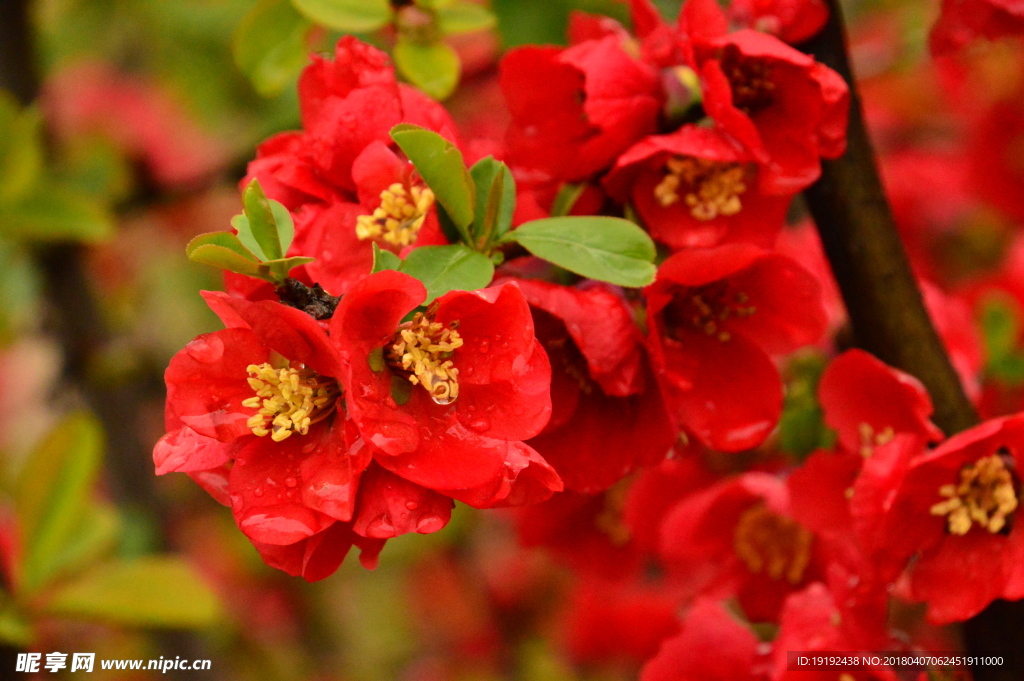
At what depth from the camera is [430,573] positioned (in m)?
2.20

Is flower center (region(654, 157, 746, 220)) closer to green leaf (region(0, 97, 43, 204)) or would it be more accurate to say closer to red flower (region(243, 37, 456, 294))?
red flower (region(243, 37, 456, 294))

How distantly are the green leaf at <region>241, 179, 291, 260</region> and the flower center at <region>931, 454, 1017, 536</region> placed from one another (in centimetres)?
45

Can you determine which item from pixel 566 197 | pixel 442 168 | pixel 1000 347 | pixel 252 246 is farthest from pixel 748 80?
pixel 1000 347

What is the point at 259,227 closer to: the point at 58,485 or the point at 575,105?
the point at 575,105

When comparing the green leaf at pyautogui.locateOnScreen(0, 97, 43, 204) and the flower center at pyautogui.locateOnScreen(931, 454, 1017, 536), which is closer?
the flower center at pyautogui.locateOnScreen(931, 454, 1017, 536)

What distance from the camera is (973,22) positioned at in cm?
63

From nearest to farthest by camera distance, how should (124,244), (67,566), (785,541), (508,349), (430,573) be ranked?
(508,349) → (785,541) → (67,566) → (124,244) → (430,573)

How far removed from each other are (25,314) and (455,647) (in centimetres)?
114

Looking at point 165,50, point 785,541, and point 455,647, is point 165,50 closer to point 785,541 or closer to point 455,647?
point 455,647

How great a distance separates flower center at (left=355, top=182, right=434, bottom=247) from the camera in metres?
0.51

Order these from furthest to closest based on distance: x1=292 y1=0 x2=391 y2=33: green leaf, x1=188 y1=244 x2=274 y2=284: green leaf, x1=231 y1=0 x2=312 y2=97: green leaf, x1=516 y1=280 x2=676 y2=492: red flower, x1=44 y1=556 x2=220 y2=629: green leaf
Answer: x1=44 y1=556 x2=220 y2=629: green leaf < x1=231 y1=0 x2=312 y2=97: green leaf < x1=292 y1=0 x2=391 y2=33: green leaf < x1=516 y1=280 x2=676 y2=492: red flower < x1=188 y1=244 x2=274 y2=284: green leaf

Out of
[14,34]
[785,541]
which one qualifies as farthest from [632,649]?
[14,34]

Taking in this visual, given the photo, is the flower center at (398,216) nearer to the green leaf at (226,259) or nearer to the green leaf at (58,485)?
the green leaf at (226,259)

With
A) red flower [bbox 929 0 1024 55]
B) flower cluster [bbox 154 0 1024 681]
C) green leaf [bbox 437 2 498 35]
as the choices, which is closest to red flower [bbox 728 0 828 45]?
flower cluster [bbox 154 0 1024 681]
